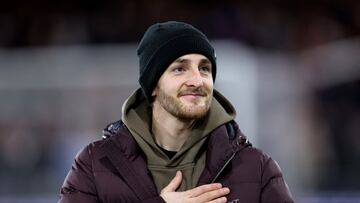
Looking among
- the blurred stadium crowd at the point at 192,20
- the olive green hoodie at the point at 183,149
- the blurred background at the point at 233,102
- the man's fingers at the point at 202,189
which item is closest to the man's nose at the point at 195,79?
the olive green hoodie at the point at 183,149

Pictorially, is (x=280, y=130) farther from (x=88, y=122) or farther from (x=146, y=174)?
(x=146, y=174)

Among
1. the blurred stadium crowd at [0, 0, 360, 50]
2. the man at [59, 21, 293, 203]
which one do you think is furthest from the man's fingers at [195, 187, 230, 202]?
the blurred stadium crowd at [0, 0, 360, 50]

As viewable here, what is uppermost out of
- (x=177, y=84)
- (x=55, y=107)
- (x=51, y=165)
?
(x=177, y=84)

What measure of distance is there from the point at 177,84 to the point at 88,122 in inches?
106

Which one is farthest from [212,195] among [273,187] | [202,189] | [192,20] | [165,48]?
[192,20]

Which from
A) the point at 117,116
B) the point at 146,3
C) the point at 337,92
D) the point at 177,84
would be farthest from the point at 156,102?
the point at 146,3

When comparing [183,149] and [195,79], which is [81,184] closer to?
[183,149]

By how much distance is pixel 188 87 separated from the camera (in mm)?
2168

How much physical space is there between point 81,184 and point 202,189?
310mm

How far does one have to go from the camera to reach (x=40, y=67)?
5.24 m

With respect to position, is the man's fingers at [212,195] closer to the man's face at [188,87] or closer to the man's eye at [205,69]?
the man's face at [188,87]

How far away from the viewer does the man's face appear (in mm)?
2162

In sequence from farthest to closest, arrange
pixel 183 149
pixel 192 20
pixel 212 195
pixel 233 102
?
pixel 192 20
pixel 233 102
pixel 183 149
pixel 212 195

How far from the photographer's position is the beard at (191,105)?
7.09ft
